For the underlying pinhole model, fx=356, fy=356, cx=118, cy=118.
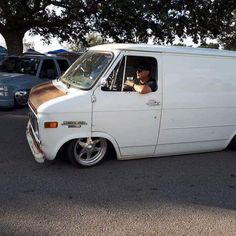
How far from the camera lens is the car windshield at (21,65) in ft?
35.1

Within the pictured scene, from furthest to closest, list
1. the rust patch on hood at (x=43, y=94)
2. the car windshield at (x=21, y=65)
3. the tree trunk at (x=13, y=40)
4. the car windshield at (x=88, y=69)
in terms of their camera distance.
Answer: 1. the tree trunk at (x=13, y=40)
2. the car windshield at (x=21, y=65)
3. the car windshield at (x=88, y=69)
4. the rust patch on hood at (x=43, y=94)

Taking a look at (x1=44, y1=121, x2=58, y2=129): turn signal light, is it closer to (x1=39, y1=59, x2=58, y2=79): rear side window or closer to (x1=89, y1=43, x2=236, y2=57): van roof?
(x1=89, y1=43, x2=236, y2=57): van roof

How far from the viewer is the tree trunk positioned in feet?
55.1

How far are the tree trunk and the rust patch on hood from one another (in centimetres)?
1166

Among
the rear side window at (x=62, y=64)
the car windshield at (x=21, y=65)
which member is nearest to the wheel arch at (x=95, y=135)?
the car windshield at (x=21, y=65)

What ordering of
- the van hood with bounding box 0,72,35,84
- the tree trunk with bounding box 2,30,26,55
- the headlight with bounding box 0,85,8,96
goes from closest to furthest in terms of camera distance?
the headlight with bounding box 0,85,8,96
the van hood with bounding box 0,72,35,84
the tree trunk with bounding box 2,30,26,55

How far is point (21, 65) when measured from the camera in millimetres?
10898

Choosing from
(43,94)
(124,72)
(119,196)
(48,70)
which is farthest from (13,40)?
(119,196)

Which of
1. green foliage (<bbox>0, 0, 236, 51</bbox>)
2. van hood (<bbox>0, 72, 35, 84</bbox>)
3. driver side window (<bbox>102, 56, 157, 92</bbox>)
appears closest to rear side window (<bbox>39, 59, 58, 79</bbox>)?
van hood (<bbox>0, 72, 35, 84</bbox>)

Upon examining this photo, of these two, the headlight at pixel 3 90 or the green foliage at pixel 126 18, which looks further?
the green foliage at pixel 126 18

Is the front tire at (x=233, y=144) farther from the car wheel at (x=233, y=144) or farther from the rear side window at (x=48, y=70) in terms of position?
the rear side window at (x=48, y=70)

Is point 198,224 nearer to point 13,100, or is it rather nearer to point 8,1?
point 13,100

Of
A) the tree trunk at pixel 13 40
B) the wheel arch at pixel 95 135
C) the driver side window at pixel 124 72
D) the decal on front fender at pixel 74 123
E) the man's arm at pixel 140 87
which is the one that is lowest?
the tree trunk at pixel 13 40

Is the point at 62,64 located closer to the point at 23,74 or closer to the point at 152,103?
the point at 23,74
